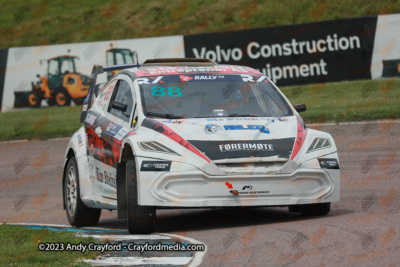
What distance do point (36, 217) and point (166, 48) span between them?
15.1 meters

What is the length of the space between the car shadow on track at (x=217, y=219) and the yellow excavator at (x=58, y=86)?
621 inches

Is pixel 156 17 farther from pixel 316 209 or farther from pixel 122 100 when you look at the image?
pixel 316 209

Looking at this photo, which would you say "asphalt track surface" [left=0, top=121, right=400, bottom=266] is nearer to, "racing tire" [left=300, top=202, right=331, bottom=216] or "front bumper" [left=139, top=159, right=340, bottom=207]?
"racing tire" [left=300, top=202, right=331, bottom=216]

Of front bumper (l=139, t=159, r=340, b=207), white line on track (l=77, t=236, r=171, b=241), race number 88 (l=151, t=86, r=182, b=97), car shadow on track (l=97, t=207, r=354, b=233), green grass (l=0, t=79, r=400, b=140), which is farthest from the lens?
green grass (l=0, t=79, r=400, b=140)

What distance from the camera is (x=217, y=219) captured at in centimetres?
990

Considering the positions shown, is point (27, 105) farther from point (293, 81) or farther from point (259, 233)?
point (259, 233)

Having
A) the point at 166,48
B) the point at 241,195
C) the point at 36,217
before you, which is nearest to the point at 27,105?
the point at 166,48

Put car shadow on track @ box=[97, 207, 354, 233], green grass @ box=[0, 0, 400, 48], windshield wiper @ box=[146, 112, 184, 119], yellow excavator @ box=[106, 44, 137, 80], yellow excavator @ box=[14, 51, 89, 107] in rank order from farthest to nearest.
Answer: green grass @ box=[0, 0, 400, 48] < yellow excavator @ box=[14, 51, 89, 107] < yellow excavator @ box=[106, 44, 137, 80] < windshield wiper @ box=[146, 112, 184, 119] < car shadow on track @ box=[97, 207, 354, 233]

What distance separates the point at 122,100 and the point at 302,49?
1570 cm

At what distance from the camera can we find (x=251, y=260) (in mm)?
6816

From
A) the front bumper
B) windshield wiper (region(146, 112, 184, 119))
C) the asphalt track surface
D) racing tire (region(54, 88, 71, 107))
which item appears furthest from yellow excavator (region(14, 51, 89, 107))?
the front bumper

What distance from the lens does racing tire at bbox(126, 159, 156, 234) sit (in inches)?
335

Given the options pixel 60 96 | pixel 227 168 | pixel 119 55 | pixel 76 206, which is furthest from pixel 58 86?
pixel 227 168

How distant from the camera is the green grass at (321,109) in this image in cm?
2062
